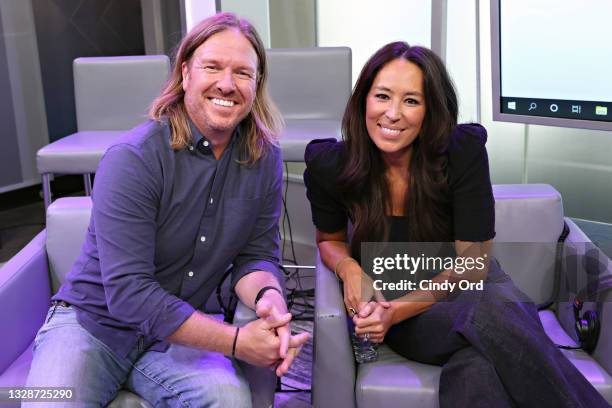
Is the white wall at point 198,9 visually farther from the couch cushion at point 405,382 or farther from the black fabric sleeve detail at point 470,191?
the couch cushion at point 405,382

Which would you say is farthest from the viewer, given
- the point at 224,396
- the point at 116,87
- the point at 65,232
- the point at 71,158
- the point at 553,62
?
the point at 116,87

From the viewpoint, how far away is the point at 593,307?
6.08 feet

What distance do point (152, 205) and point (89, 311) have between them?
30 cm

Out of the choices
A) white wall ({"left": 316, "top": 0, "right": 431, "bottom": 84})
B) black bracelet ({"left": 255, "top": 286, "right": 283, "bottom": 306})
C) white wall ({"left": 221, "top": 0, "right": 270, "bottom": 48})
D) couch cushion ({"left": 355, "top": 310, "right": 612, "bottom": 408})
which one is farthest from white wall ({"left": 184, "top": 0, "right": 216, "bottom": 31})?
couch cushion ({"left": 355, "top": 310, "right": 612, "bottom": 408})

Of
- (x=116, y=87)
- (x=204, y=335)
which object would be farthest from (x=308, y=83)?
(x=204, y=335)

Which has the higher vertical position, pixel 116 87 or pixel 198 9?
pixel 198 9

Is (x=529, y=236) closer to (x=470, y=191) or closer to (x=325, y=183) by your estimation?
(x=470, y=191)

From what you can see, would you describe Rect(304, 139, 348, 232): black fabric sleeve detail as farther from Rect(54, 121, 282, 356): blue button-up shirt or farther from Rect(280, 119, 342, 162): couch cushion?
Rect(280, 119, 342, 162): couch cushion

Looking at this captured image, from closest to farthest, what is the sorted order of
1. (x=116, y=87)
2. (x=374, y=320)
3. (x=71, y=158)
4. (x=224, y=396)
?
(x=224, y=396) → (x=374, y=320) → (x=71, y=158) → (x=116, y=87)

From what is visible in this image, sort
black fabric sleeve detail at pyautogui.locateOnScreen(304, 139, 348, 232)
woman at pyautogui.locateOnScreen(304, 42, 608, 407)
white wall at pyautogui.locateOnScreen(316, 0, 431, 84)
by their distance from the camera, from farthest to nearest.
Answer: white wall at pyautogui.locateOnScreen(316, 0, 431, 84)
black fabric sleeve detail at pyautogui.locateOnScreen(304, 139, 348, 232)
woman at pyautogui.locateOnScreen(304, 42, 608, 407)

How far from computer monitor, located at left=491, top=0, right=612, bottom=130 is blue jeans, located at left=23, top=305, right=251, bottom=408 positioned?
163 cm

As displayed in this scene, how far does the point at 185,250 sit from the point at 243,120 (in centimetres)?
37

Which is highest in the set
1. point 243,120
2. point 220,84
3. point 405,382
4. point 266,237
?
point 220,84

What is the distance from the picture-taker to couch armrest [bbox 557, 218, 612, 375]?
1755 millimetres
